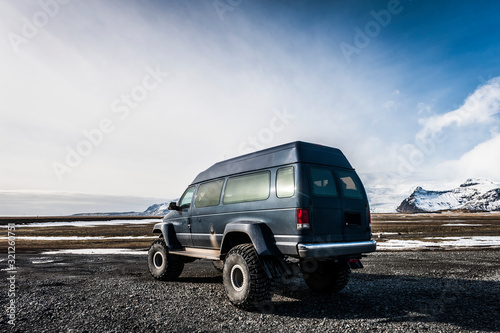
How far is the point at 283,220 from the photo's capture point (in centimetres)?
542

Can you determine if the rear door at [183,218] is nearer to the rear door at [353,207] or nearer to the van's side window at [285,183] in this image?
the van's side window at [285,183]

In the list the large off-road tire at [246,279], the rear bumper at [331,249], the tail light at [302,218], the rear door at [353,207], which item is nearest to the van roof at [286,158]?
the rear door at [353,207]

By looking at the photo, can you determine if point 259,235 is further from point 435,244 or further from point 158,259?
point 435,244

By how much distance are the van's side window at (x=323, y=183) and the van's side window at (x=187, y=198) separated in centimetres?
360

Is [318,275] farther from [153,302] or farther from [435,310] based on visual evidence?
[153,302]

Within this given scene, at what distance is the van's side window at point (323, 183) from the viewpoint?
5.66 meters

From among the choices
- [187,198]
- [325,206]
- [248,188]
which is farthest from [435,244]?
[248,188]

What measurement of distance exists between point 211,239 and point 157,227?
7.94 feet

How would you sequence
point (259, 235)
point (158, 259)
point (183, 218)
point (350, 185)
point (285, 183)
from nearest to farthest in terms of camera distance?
point (259, 235) < point (285, 183) < point (350, 185) < point (183, 218) < point (158, 259)

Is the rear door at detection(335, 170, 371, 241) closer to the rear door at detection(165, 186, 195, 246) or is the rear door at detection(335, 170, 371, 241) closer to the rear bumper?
the rear bumper

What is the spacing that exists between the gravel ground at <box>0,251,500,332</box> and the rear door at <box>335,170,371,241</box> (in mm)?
1336

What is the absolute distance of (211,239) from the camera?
22.9 ft

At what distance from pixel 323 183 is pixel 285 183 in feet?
2.49

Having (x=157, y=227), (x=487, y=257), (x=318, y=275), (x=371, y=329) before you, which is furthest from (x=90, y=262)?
(x=487, y=257)
